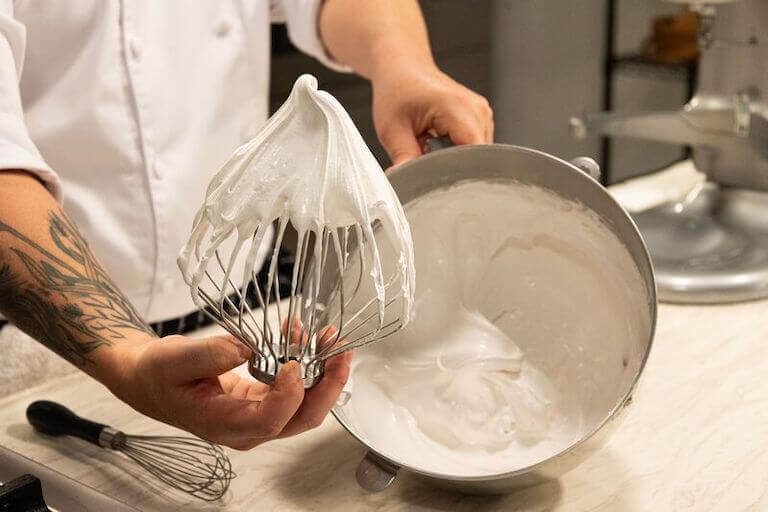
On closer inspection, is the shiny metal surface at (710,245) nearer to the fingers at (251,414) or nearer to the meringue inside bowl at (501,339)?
the meringue inside bowl at (501,339)

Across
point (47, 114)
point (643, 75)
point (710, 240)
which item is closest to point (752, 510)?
point (710, 240)

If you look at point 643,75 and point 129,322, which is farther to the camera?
point 643,75

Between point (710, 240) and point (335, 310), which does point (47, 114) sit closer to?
point (335, 310)

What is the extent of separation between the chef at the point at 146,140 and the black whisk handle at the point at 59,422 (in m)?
0.12

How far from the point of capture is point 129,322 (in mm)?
699

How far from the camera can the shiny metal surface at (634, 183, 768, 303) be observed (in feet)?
3.62

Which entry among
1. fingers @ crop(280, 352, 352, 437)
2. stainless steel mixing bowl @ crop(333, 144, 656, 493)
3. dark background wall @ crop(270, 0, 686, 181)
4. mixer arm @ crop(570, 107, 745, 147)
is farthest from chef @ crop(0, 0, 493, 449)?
dark background wall @ crop(270, 0, 686, 181)

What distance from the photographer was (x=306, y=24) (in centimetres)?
119

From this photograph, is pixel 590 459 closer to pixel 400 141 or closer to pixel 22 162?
pixel 400 141

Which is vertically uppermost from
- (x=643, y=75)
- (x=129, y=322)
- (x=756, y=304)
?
(x=129, y=322)

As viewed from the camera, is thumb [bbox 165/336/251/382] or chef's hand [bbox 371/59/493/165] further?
chef's hand [bbox 371/59/493/165]

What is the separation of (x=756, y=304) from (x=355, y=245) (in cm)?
55

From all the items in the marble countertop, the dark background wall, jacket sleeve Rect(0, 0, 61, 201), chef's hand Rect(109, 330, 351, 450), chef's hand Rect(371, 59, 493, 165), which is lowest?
the dark background wall

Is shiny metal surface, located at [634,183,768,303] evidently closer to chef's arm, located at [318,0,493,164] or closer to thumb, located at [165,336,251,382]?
chef's arm, located at [318,0,493,164]
